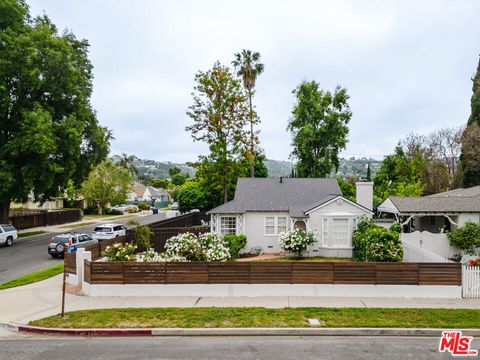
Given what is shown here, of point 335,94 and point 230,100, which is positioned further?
point 335,94

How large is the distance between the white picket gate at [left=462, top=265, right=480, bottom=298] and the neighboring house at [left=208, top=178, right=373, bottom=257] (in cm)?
843

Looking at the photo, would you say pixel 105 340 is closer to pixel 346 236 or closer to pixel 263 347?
pixel 263 347

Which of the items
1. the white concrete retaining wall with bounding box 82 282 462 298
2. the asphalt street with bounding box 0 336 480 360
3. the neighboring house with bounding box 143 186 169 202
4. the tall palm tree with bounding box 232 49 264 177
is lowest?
the asphalt street with bounding box 0 336 480 360

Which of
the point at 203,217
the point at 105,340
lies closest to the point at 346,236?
the point at 105,340

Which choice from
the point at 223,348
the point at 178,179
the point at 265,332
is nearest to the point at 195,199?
the point at 265,332

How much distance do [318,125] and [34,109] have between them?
33.8 m

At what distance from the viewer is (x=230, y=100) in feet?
122

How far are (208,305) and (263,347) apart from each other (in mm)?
3705

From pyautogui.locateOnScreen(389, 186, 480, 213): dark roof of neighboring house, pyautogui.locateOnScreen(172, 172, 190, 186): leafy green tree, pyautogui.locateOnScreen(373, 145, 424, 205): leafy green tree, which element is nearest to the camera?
pyautogui.locateOnScreen(389, 186, 480, 213): dark roof of neighboring house

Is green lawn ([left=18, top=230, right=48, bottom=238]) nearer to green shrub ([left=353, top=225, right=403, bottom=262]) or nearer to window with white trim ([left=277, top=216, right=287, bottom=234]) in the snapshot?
window with white trim ([left=277, top=216, right=287, bottom=234])

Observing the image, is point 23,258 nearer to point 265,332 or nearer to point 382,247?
point 265,332

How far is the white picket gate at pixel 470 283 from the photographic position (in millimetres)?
13812

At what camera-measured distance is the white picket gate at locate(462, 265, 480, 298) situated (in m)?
13.8

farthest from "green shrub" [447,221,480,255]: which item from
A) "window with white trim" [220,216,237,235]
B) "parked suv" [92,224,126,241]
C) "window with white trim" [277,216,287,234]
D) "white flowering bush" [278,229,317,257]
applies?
"parked suv" [92,224,126,241]
